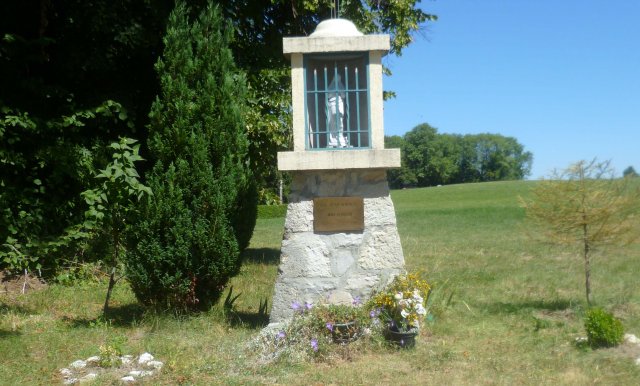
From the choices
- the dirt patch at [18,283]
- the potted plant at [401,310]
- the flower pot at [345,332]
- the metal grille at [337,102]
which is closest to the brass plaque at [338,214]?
the metal grille at [337,102]

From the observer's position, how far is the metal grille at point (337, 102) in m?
6.56

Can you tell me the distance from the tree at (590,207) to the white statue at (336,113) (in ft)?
8.24

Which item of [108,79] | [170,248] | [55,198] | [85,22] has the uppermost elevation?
[85,22]

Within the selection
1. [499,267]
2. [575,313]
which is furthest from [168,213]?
[499,267]

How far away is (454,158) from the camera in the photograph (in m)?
88.5

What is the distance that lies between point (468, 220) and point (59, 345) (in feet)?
66.9

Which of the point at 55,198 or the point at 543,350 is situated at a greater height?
the point at 55,198

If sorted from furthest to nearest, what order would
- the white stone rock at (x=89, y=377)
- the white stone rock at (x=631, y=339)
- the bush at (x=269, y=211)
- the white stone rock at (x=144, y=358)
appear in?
1. the bush at (x=269, y=211)
2. the white stone rock at (x=631, y=339)
3. the white stone rock at (x=144, y=358)
4. the white stone rock at (x=89, y=377)

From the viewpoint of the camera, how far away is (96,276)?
31.8ft

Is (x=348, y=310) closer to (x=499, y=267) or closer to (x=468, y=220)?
(x=499, y=267)

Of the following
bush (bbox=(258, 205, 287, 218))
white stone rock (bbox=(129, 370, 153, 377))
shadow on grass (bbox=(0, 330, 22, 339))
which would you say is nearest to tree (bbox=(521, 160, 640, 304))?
white stone rock (bbox=(129, 370, 153, 377))

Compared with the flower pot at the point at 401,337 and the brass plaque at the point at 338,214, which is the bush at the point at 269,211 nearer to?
the brass plaque at the point at 338,214

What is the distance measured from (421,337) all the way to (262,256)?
7678 millimetres

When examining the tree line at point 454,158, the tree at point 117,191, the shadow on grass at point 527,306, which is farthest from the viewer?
the tree line at point 454,158
